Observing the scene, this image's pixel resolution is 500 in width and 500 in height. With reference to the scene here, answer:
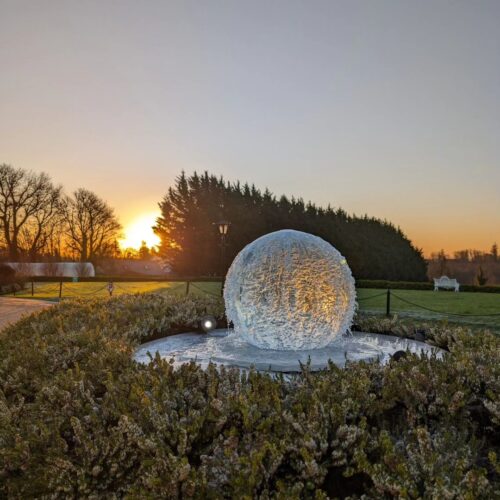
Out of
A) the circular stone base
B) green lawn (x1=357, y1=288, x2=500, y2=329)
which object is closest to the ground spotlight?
the circular stone base

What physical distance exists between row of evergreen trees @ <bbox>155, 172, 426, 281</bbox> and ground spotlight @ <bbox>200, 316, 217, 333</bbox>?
25678 millimetres

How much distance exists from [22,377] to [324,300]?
14.9 feet

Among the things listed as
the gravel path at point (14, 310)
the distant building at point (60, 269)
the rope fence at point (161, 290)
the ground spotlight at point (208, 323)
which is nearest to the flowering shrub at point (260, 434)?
the ground spotlight at point (208, 323)

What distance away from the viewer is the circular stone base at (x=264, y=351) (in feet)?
20.9

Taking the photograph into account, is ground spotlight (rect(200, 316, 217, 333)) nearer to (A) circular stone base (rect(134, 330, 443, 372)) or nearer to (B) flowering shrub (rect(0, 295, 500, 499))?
(A) circular stone base (rect(134, 330, 443, 372))

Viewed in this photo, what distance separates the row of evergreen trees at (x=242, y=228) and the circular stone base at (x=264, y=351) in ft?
88.7

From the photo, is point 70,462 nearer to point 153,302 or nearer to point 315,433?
point 315,433

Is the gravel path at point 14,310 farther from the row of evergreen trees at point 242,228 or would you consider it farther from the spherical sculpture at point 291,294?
the row of evergreen trees at point 242,228

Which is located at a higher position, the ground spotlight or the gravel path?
the ground spotlight

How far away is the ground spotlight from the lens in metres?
9.67

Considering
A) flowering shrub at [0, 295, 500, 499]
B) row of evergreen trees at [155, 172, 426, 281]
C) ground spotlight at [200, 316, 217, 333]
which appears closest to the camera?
flowering shrub at [0, 295, 500, 499]

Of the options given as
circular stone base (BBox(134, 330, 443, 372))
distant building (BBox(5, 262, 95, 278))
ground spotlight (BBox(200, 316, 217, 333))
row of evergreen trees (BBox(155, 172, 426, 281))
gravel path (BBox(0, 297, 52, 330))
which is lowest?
gravel path (BBox(0, 297, 52, 330))

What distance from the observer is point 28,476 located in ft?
11.9

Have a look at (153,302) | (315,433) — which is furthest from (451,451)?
(153,302)
